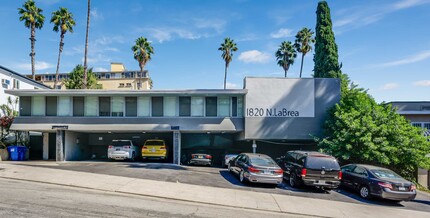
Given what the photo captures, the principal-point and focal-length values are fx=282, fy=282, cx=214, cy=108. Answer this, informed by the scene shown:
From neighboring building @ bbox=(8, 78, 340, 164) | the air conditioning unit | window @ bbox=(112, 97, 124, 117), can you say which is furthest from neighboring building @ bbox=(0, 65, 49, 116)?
window @ bbox=(112, 97, 124, 117)

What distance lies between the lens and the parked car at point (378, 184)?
1285cm

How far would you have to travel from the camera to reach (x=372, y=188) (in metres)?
13.3

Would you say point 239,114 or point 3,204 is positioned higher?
point 239,114

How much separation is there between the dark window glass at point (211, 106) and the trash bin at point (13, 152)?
14.5 metres

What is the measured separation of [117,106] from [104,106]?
967 mm

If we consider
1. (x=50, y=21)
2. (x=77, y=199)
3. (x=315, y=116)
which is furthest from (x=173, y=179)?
(x=50, y=21)

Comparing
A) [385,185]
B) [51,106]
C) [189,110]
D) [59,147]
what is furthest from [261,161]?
[51,106]

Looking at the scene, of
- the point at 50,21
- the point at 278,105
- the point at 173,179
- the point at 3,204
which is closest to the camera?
the point at 3,204

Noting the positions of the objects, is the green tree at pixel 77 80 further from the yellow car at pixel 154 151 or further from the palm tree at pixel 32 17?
the yellow car at pixel 154 151

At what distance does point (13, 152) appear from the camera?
68.6 feet

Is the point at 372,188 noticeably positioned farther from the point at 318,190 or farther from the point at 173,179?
the point at 173,179

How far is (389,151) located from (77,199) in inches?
682

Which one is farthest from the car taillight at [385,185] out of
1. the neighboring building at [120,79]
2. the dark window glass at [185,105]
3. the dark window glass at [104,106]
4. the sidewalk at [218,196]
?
the neighboring building at [120,79]

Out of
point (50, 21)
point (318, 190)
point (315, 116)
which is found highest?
point (50, 21)
